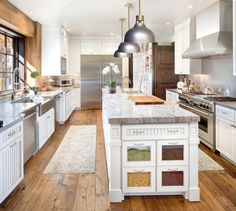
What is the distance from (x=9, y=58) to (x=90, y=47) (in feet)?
15.0

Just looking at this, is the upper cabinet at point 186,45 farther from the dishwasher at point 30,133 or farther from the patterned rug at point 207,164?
the dishwasher at point 30,133

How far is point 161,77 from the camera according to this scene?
9219 mm

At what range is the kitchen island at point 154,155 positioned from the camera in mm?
2951

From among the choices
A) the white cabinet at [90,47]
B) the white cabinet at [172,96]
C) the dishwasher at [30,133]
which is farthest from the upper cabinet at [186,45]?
the dishwasher at [30,133]

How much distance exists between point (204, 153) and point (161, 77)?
4.70 meters

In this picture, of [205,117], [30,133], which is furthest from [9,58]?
[205,117]

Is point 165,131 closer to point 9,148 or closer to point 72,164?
point 9,148

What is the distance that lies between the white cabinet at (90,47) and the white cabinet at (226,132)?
693 centimetres

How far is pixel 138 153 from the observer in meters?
3.01

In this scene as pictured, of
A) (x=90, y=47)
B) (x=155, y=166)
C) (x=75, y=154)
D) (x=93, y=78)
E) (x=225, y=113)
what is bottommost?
(x=75, y=154)

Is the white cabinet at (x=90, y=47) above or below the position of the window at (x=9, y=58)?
above

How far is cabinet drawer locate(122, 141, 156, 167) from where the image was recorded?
2.98 m

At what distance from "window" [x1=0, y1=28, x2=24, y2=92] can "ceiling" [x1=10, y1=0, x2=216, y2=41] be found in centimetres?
71

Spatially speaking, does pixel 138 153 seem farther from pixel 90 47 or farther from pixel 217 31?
pixel 90 47
